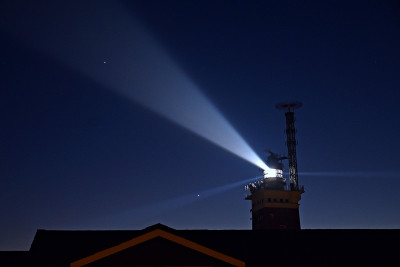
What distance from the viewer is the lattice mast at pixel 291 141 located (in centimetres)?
5312

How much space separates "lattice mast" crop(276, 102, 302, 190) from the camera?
174 ft

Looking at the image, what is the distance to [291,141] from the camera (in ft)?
180

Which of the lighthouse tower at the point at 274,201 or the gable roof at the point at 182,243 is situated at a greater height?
the lighthouse tower at the point at 274,201

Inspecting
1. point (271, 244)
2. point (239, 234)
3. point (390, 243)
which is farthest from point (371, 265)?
point (239, 234)

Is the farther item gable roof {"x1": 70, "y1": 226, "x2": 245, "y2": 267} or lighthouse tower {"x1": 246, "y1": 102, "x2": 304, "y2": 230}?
lighthouse tower {"x1": 246, "y1": 102, "x2": 304, "y2": 230}

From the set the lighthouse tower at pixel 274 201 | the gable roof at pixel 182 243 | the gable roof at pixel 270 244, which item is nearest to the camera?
the gable roof at pixel 182 243

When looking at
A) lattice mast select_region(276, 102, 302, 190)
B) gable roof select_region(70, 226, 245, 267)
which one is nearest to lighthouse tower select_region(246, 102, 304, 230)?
lattice mast select_region(276, 102, 302, 190)

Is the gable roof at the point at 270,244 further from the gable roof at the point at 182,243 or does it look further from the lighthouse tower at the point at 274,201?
the lighthouse tower at the point at 274,201

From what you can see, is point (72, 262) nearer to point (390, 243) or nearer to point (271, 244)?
point (271, 244)

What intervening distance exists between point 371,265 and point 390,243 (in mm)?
2265

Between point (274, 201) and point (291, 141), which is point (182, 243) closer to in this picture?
point (274, 201)

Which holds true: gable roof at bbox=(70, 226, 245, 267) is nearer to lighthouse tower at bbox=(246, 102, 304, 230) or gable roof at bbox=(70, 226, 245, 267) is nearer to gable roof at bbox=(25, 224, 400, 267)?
gable roof at bbox=(25, 224, 400, 267)

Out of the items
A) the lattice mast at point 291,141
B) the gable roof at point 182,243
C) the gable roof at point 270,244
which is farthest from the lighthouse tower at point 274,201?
the gable roof at point 182,243

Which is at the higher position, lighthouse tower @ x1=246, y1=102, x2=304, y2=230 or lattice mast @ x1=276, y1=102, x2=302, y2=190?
lattice mast @ x1=276, y1=102, x2=302, y2=190
